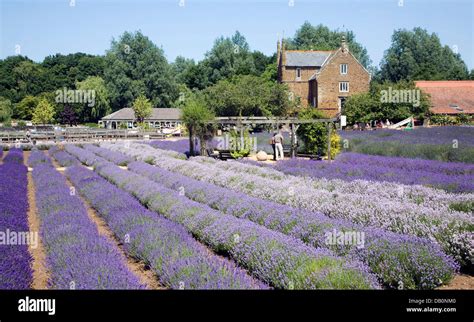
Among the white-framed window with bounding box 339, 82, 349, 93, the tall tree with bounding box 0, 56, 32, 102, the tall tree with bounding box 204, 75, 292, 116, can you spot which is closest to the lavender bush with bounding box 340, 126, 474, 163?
the tall tree with bounding box 204, 75, 292, 116

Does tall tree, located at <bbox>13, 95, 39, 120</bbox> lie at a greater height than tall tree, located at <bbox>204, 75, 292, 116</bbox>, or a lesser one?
greater

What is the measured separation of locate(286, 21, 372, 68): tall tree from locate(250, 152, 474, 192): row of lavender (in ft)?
228

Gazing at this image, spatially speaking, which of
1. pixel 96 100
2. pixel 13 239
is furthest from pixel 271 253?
pixel 96 100

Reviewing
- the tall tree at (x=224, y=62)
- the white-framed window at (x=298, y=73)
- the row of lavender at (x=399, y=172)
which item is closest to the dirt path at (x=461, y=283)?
the row of lavender at (x=399, y=172)

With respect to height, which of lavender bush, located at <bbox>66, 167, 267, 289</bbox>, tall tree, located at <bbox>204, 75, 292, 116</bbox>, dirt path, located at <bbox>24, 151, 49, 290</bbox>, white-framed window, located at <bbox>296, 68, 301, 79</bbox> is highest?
white-framed window, located at <bbox>296, 68, 301, 79</bbox>

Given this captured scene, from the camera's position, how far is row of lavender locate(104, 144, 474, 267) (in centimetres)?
699

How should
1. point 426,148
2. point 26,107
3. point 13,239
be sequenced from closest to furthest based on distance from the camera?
1. point 13,239
2. point 426,148
3. point 26,107

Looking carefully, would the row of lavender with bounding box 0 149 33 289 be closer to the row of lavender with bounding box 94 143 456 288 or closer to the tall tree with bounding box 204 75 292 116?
the row of lavender with bounding box 94 143 456 288

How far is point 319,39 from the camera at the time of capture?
85875 mm

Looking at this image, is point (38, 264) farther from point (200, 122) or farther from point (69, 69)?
point (69, 69)

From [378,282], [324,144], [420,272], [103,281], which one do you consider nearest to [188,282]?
[103,281]

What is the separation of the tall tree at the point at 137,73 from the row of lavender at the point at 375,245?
221ft

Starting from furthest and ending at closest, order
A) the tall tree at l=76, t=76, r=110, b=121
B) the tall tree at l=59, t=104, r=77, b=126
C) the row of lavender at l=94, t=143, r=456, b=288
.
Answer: the tall tree at l=59, t=104, r=77, b=126, the tall tree at l=76, t=76, r=110, b=121, the row of lavender at l=94, t=143, r=456, b=288

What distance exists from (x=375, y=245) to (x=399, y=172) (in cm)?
822
